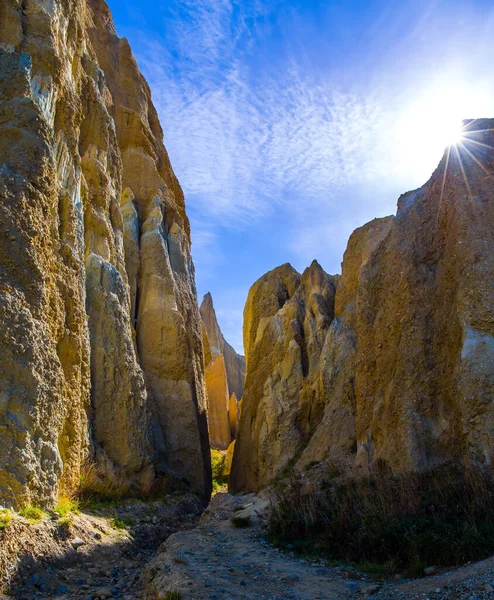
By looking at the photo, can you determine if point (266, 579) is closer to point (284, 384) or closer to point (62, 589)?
point (62, 589)

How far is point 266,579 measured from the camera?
Answer: 8.56m

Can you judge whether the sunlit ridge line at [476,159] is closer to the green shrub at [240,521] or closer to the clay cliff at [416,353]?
the clay cliff at [416,353]

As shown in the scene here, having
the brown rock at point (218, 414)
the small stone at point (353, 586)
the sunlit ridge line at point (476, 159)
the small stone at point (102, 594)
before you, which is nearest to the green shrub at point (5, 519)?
the small stone at point (102, 594)

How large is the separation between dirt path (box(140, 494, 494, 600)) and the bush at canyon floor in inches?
24.3

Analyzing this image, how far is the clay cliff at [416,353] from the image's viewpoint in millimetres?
12688

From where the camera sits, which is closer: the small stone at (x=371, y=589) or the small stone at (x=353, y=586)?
the small stone at (x=371, y=589)

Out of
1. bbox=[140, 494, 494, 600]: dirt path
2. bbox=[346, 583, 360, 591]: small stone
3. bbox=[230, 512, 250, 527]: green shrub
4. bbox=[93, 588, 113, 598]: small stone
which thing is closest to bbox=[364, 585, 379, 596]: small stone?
bbox=[140, 494, 494, 600]: dirt path

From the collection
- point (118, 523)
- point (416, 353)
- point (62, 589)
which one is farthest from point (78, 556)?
point (416, 353)

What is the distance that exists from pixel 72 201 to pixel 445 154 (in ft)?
39.2

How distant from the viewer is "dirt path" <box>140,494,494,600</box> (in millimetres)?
6764

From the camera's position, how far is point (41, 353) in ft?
36.4

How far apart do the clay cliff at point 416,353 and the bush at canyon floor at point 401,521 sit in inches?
54.3

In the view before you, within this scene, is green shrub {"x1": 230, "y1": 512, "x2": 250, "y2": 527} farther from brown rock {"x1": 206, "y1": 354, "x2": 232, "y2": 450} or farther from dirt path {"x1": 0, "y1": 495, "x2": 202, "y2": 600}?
brown rock {"x1": 206, "y1": 354, "x2": 232, "y2": 450}

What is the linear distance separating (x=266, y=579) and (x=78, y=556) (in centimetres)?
378
